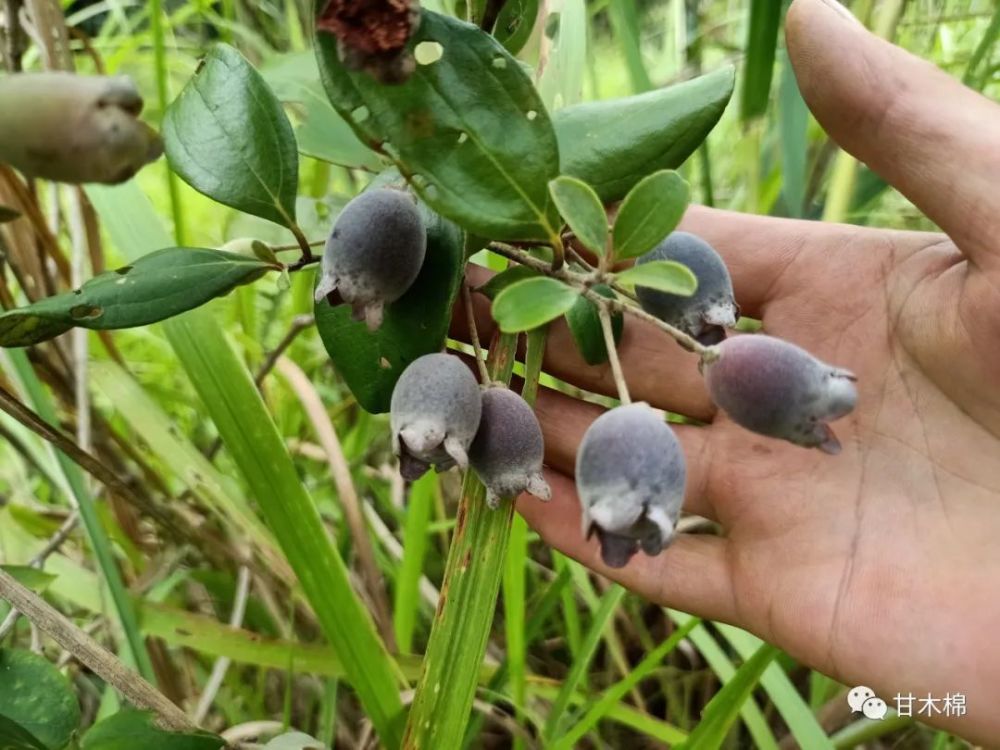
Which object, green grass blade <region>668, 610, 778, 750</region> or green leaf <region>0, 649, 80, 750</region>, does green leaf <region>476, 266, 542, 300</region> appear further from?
green grass blade <region>668, 610, 778, 750</region>

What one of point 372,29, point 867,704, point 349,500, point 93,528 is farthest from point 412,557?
point 372,29

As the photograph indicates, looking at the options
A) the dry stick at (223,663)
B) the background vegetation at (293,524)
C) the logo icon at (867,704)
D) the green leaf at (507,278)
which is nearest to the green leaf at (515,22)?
the background vegetation at (293,524)

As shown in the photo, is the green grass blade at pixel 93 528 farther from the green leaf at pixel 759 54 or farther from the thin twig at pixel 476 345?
the green leaf at pixel 759 54

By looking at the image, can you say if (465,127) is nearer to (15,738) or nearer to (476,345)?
(476,345)

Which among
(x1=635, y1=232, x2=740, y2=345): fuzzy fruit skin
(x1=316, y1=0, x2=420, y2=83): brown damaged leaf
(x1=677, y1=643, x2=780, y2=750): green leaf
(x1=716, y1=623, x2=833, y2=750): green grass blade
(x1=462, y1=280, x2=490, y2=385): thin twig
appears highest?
(x1=316, y1=0, x2=420, y2=83): brown damaged leaf

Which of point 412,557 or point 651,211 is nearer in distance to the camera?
point 651,211

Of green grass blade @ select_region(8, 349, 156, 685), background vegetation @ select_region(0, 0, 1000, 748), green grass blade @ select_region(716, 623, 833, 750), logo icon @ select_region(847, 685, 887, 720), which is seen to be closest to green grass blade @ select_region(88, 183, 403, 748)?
background vegetation @ select_region(0, 0, 1000, 748)
